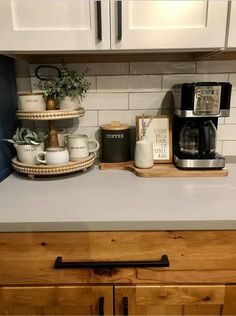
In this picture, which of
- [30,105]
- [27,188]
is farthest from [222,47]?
[27,188]

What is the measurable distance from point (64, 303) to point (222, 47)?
1004 millimetres

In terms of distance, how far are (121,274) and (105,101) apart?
2.61ft

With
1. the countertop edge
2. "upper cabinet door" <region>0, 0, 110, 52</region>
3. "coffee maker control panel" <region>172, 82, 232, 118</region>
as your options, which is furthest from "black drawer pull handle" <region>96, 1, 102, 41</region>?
the countertop edge

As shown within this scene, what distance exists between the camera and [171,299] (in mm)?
812

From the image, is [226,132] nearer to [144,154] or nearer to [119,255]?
[144,154]

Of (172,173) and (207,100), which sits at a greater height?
(207,100)

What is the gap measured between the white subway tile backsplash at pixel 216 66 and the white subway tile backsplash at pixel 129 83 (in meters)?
0.20

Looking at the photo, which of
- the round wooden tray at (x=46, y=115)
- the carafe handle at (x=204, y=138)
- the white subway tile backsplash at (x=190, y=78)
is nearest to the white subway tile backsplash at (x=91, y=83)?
the round wooden tray at (x=46, y=115)

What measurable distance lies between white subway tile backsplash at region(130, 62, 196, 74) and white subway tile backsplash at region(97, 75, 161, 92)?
0.09ft

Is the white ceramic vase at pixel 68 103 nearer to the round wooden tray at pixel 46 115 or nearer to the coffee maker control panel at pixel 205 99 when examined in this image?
the round wooden tray at pixel 46 115

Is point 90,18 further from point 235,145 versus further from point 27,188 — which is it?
point 235,145

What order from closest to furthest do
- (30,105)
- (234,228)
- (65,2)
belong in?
(234,228) → (65,2) → (30,105)

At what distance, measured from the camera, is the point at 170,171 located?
3.66 feet

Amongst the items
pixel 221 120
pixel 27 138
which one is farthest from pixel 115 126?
pixel 221 120
